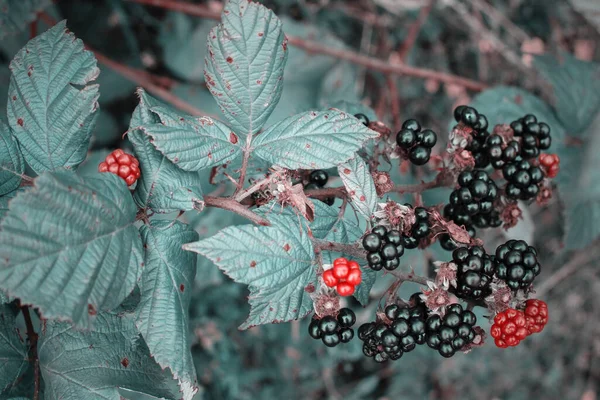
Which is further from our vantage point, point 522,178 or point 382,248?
point 522,178

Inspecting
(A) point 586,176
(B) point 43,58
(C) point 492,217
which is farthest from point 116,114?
(A) point 586,176

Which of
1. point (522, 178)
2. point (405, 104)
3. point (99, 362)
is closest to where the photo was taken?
point (99, 362)

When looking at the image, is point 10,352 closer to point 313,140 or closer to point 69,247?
point 69,247

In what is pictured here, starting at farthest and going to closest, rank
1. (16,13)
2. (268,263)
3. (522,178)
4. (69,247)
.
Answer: (16,13)
(522,178)
(268,263)
(69,247)

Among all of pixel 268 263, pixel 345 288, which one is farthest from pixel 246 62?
pixel 345 288

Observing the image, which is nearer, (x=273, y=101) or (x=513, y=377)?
(x=273, y=101)

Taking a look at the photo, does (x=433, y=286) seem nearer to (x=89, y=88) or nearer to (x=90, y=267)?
(x=90, y=267)

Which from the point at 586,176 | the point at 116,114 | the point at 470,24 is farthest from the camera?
the point at 470,24

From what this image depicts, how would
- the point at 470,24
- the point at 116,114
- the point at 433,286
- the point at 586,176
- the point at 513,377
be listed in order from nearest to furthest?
the point at 433,286
the point at 586,176
the point at 116,114
the point at 470,24
the point at 513,377
